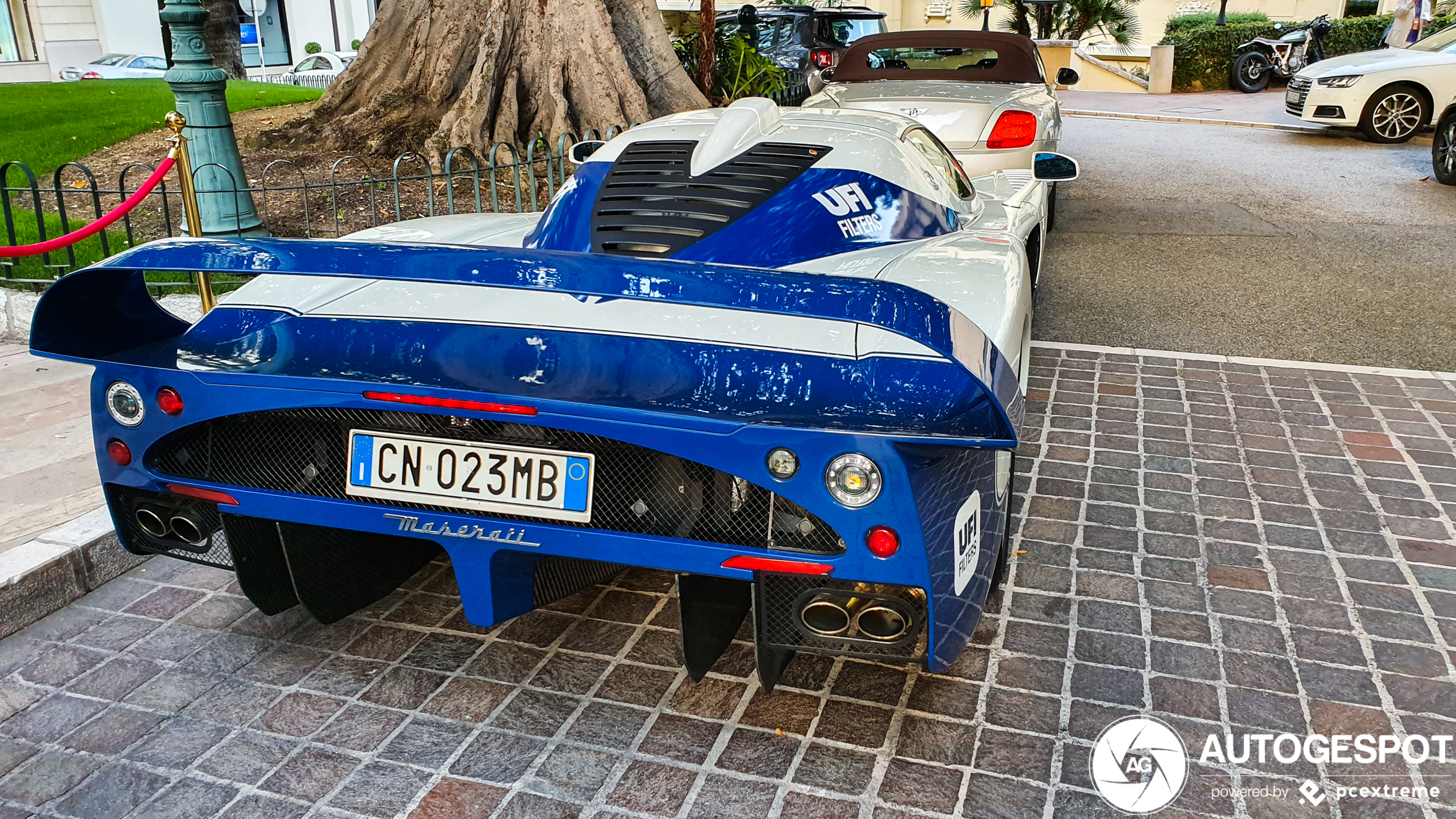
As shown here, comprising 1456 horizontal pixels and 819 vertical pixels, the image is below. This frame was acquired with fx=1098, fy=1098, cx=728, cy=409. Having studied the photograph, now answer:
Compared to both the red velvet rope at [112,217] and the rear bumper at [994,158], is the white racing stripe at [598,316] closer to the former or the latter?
the red velvet rope at [112,217]

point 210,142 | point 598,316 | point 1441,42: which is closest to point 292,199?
point 210,142

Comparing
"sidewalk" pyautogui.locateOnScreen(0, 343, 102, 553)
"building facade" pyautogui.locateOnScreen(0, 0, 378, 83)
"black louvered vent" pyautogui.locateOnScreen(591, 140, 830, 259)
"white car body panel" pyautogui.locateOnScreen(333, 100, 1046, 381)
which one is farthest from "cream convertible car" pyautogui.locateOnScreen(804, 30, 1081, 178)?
"building facade" pyautogui.locateOnScreen(0, 0, 378, 83)

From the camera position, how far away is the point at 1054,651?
3.10 metres

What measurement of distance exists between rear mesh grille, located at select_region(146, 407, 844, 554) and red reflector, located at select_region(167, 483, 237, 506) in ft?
0.45

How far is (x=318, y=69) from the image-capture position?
1062 inches

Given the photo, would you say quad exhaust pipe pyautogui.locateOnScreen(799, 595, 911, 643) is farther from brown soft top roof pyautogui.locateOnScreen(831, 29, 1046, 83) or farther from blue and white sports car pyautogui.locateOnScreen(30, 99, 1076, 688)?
brown soft top roof pyautogui.locateOnScreen(831, 29, 1046, 83)

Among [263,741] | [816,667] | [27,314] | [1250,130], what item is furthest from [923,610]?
[1250,130]

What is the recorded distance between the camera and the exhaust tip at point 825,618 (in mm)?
2398

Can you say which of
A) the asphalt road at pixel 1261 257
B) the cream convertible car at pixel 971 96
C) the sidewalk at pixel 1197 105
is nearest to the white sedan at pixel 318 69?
the sidewalk at pixel 1197 105

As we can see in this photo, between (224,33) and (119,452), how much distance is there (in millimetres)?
19022

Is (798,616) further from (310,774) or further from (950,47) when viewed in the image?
(950,47)

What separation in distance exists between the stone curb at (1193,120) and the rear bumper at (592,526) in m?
16.5

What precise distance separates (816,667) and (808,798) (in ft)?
1.89

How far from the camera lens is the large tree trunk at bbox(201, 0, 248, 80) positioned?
1869 cm
